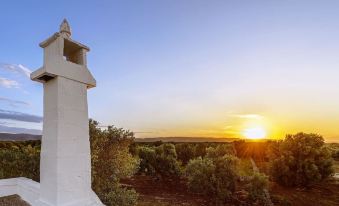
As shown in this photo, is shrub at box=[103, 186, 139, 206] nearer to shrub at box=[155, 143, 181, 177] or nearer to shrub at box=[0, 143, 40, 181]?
shrub at box=[0, 143, 40, 181]

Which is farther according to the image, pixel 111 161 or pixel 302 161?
pixel 302 161

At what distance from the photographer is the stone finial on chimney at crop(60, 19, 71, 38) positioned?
17.3 ft

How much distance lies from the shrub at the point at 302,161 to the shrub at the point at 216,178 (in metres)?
6.84

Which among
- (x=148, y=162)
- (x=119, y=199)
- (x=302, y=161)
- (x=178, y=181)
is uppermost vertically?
(x=119, y=199)

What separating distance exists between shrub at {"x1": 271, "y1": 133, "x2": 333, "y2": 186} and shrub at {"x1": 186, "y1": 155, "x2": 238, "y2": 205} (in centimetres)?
684

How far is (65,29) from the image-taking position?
530 centimetres

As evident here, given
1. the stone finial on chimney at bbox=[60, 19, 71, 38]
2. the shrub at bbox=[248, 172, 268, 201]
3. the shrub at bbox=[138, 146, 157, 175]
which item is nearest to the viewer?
the stone finial on chimney at bbox=[60, 19, 71, 38]

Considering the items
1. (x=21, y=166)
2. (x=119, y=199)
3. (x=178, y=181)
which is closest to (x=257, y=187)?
(x=178, y=181)

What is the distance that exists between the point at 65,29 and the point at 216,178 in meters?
12.8

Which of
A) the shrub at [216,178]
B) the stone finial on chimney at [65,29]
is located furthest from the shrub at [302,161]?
the stone finial on chimney at [65,29]

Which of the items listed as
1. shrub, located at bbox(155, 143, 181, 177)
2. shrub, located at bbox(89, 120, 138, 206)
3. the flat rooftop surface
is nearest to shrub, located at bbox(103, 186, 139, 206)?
shrub, located at bbox(89, 120, 138, 206)

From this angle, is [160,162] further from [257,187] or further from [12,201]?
[12,201]

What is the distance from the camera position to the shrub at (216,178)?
15327mm

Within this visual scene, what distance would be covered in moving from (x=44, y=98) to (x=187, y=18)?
7192 mm
